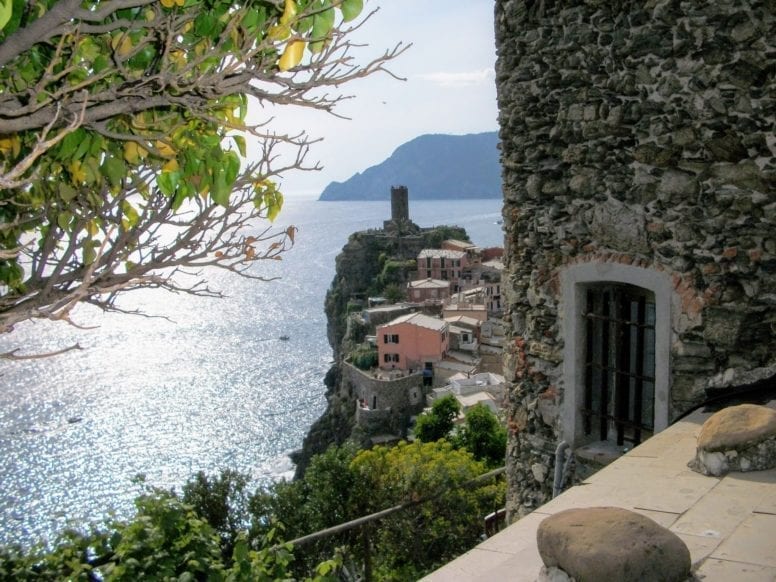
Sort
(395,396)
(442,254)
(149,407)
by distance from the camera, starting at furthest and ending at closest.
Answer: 1. (442,254)
2. (149,407)
3. (395,396)

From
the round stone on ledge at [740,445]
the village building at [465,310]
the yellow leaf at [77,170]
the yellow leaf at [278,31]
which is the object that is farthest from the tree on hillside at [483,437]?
the yellow leaf at [278,31]

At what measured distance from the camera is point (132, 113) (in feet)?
10.0

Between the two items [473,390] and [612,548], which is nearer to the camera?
[612,548]

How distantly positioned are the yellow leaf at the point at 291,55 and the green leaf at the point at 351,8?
338 mm

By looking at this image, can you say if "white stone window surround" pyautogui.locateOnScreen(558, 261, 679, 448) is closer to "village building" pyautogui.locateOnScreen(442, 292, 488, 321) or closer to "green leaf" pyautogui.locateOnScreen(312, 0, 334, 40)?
"green leaf" pyautogui.locateOnScreen(312, 0, 334, 40)

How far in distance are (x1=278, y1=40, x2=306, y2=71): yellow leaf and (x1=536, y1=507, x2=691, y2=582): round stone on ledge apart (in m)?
1.86

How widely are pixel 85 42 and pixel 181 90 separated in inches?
18.6

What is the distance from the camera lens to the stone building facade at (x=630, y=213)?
4316mm

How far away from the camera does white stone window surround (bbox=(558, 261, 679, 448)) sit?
15.3 feet

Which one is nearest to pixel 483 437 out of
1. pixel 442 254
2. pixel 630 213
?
pixel 630 213

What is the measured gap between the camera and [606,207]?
4.86 m

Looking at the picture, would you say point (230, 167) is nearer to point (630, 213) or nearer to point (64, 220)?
point (64, 220)

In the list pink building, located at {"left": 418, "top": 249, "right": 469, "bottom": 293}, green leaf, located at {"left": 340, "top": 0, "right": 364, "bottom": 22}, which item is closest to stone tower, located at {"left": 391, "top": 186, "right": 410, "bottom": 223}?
pink building, located at {"left": 418, "top": 249, "right": 469, "bottom": 293}

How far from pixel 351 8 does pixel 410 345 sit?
3722 centimetres
